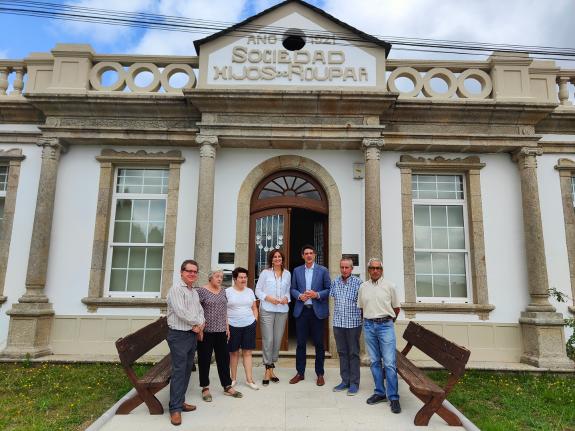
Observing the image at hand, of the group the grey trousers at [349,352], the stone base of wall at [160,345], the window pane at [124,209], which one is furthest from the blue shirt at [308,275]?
the window pane at [124,209]

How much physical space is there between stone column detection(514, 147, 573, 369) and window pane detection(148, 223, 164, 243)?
6.28 m

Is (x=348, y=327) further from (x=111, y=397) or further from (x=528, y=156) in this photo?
(x=528, y=156)

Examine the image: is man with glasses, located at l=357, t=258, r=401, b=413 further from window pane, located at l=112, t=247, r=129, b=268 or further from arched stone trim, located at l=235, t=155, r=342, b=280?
window pane, located at l=112, t=247, r=129, b=268

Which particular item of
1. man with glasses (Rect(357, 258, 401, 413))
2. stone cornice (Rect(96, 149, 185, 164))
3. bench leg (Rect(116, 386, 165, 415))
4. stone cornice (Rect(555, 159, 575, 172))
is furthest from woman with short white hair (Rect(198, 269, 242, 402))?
stone cornice (Rect(555, 159, 575, 172))

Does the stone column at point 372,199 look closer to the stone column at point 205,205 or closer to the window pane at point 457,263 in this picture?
the window pane at point 457,263

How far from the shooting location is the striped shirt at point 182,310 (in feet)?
12.5

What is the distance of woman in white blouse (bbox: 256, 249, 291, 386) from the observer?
5.01 m

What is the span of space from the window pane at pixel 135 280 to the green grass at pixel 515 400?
4.93 meters

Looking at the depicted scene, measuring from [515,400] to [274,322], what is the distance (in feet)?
9.83

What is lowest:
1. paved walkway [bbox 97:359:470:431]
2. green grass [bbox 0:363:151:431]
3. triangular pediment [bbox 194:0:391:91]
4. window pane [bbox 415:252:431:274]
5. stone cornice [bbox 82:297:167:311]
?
green grass [bbox 0:363:151:431]

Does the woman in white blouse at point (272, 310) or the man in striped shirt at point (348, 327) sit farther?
the woman in white blouse at point (272, 310)

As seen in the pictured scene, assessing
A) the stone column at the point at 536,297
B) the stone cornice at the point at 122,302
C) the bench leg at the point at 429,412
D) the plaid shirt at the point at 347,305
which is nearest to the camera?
the bench leg at the point at 429,412

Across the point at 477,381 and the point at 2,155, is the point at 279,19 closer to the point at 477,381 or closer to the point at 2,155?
the point at 2,155

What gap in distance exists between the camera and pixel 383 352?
430 cm
